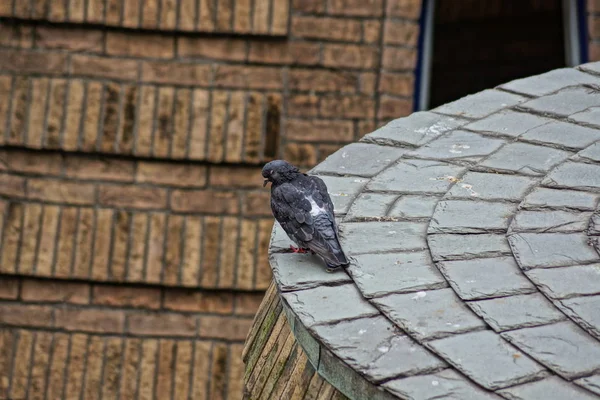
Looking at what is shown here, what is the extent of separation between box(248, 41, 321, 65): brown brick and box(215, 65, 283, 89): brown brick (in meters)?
0.05

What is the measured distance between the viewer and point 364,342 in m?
2.15

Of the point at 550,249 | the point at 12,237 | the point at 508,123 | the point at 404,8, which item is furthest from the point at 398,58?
the point at 550,249

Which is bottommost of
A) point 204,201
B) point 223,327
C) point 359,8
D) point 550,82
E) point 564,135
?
point 223,327

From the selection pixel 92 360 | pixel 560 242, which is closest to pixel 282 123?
pixel 92 360

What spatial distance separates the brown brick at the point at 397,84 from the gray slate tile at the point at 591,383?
2.70 metres

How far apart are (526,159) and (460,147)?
0.23m

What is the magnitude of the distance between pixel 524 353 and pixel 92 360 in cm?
287

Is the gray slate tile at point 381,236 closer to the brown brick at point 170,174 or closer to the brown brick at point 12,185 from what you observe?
the brown brick at point 170,174

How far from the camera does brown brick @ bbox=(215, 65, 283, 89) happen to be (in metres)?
4.46

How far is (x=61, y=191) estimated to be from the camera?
14.6 feet

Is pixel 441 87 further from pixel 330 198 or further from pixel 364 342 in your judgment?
pixel 364 342

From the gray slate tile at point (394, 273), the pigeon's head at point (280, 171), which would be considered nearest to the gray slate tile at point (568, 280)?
the gray slate tile at point (394, 273)

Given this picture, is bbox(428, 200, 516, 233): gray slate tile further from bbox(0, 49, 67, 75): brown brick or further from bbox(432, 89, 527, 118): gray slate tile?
bbox(0, 49, 67, 75): brown brick

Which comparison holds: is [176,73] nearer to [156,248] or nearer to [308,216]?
[156,248]
